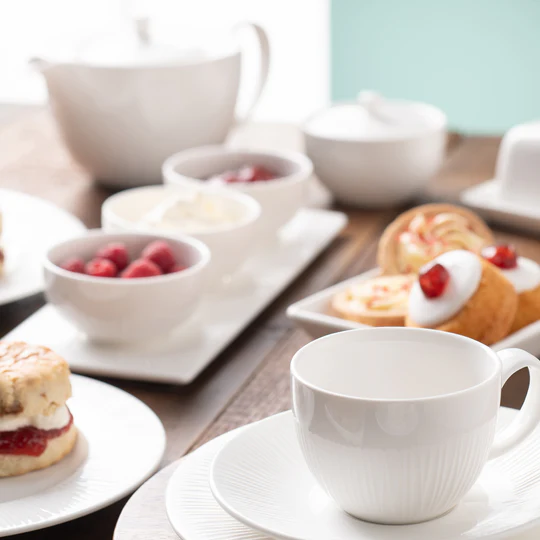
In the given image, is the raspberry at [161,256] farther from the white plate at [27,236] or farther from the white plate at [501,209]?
the white plate at [501,209]

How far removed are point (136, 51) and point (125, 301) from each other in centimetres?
75

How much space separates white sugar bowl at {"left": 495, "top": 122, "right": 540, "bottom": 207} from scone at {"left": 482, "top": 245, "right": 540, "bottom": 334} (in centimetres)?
53

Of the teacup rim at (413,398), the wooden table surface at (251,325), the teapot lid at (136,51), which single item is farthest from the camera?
the teapot lid at (136,51)

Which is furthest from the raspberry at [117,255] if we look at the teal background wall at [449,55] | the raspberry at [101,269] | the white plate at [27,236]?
the teal background wall at [449,55]

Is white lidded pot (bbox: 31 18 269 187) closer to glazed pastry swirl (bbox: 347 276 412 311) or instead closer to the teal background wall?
glazed pastry swirl (bbox: 347 276 412 311)

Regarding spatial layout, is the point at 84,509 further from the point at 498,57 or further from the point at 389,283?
the point at 498,57

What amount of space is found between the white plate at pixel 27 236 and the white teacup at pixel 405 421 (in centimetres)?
66

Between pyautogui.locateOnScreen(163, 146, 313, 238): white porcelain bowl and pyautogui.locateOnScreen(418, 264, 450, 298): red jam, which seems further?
pyautogui.locateOnScreen(163, 146, 313, 238): white porcelain bowl

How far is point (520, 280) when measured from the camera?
1.10 meters

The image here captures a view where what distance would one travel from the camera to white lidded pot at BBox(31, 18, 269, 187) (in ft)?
5.49

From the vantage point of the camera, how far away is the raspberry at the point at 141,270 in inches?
44.1

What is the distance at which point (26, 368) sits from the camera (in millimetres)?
857

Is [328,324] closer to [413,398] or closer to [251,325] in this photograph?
[251,325]

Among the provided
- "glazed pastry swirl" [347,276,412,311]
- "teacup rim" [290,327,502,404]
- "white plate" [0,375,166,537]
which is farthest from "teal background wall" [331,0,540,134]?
"teacup rim" [290,327,502,404]
